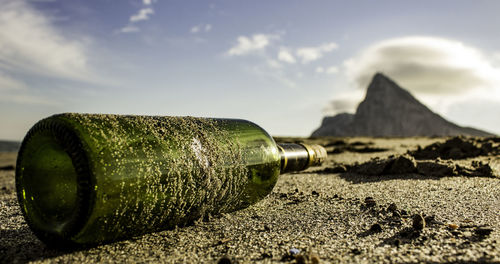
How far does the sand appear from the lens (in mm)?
1733

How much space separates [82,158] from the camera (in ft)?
5.36

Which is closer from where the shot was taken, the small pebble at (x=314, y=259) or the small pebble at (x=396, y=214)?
the small pebble at (x=314, y=259)

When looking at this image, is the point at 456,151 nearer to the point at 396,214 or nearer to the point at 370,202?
the point at 370,202

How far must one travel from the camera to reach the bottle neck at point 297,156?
9.54ft

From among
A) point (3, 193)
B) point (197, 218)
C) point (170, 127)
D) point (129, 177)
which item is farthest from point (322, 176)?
point (3, 193)

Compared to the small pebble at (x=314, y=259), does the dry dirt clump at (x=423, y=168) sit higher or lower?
higher

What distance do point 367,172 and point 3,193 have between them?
489 cm

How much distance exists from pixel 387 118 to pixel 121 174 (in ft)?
256

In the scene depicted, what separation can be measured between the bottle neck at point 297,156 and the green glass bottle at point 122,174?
1.75ft

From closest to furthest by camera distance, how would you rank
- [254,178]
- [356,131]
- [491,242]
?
[491,242]
[254,178]
[356,131]

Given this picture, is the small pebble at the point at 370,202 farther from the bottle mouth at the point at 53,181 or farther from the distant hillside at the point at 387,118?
A: the distant hillside at the point at 387,118

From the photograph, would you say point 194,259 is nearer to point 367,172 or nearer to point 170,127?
point 170,127

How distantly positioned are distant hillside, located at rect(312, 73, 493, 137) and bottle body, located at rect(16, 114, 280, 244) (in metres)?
68.3

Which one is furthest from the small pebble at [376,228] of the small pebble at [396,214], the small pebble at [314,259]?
the small pebble at [314,259]
